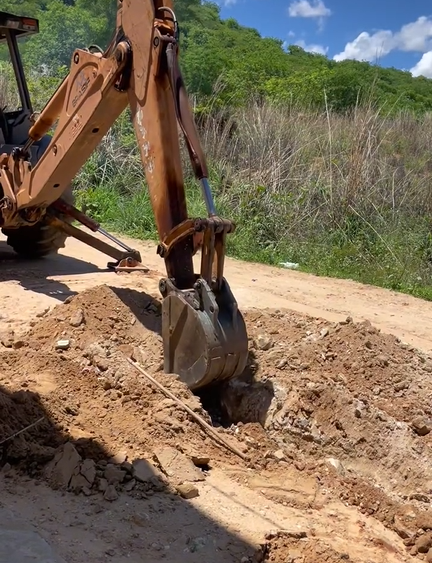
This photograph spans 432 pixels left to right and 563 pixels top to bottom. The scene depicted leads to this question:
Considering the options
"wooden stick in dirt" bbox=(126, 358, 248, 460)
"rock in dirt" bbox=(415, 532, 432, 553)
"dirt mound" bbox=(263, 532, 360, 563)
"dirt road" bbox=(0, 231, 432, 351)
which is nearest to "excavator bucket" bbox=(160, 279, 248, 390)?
"wooden stick in dirt" bbox=(126, 358, 248, 460)

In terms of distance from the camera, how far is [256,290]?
25.2 feet

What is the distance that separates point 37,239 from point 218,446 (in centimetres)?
453

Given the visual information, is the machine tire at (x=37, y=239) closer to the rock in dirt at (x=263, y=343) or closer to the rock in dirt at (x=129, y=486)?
the rock in dirt at (x=263, y=343)

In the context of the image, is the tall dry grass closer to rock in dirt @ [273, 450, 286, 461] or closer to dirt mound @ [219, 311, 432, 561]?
dirt mound @ [219, 311, 432, 561]

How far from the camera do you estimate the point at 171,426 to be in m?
4.00

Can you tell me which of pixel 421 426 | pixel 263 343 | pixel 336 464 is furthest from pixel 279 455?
pixel 263 343

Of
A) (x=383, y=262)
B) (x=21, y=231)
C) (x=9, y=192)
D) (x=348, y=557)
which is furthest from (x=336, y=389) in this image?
(x=383, y=262)

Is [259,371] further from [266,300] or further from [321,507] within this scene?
[266,300]

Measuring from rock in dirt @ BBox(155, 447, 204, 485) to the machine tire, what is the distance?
432 centimetres

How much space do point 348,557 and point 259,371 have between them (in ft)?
5.64

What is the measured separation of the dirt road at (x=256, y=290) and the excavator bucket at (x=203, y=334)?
185 cm

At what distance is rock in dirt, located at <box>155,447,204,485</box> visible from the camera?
362 cm

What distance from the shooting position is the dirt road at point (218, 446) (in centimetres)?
318

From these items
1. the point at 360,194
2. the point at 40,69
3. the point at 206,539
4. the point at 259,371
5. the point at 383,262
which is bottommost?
the point at 206,539
